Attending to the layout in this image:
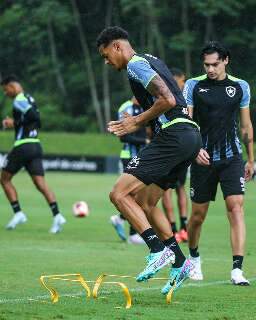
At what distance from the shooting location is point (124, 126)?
28.1 feet

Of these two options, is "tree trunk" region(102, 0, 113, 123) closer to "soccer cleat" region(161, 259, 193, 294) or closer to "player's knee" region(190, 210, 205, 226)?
A: "player's knee" region(190, 210, 205, 226)

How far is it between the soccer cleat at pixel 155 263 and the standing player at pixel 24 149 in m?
7.84

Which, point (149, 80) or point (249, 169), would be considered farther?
point (249, 169)

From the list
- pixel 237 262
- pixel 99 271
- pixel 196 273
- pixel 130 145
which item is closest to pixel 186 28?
pixel 130 145

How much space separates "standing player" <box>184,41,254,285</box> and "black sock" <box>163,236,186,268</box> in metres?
1.29

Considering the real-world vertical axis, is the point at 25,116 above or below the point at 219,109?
below

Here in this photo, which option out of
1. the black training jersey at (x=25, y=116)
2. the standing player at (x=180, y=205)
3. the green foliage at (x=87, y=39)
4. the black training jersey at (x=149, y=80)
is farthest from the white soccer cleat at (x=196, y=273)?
the green foliage at (x=87, y=39)

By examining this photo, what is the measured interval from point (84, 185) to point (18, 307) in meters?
23.4

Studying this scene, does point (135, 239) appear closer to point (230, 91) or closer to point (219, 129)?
point (219, 129)

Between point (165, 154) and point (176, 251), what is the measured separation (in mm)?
866

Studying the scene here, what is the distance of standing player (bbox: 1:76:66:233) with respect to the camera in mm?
16453

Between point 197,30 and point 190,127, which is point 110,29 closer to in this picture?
point 190,127

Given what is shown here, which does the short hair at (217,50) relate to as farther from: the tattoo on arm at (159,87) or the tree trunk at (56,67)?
the tree trunk at (56,67)

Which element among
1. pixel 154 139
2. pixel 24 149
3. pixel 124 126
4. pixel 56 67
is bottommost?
pixel 56 67
